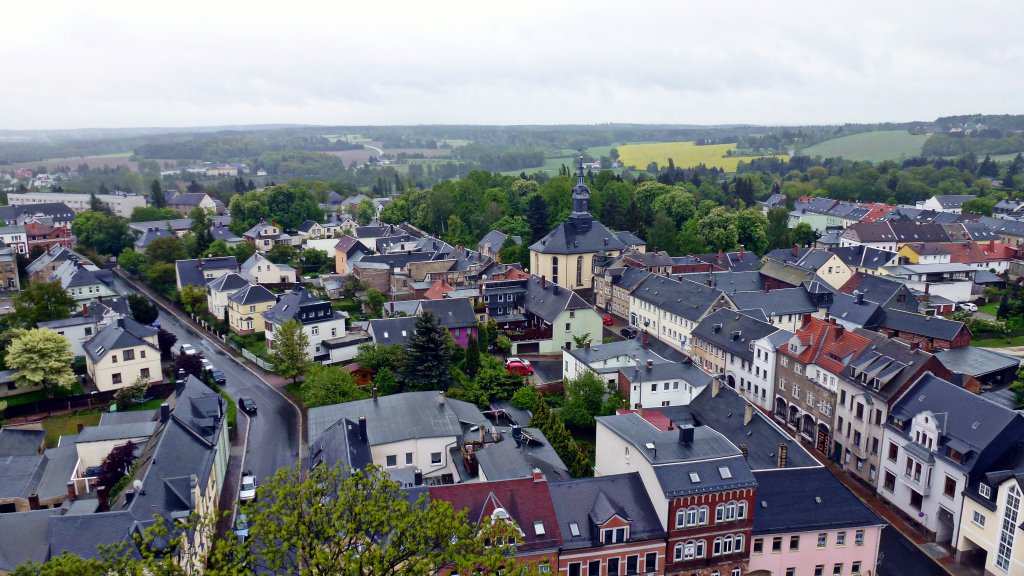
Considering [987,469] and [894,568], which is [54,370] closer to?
[894,568]

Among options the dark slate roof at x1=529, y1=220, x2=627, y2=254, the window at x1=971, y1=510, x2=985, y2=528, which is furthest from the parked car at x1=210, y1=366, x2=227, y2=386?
the window at x1=971, y1=510, x2=985, y2=528

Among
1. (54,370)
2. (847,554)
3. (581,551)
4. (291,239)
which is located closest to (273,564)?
(581,551)

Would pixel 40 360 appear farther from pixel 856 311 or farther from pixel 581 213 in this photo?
pixel 856 311

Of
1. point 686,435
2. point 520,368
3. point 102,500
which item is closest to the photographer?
point 686,435

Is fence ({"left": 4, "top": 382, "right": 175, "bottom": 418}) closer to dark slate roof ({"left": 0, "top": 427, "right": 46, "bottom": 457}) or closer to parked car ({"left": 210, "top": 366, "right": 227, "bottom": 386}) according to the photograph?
parked car ({"left": 210, "top": 366, "right": 227, "bottom": 386})

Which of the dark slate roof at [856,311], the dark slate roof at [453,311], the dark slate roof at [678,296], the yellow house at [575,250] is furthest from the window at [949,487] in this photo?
the yellow house at [575,250]

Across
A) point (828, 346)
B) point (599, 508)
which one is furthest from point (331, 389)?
point (828, 346)
